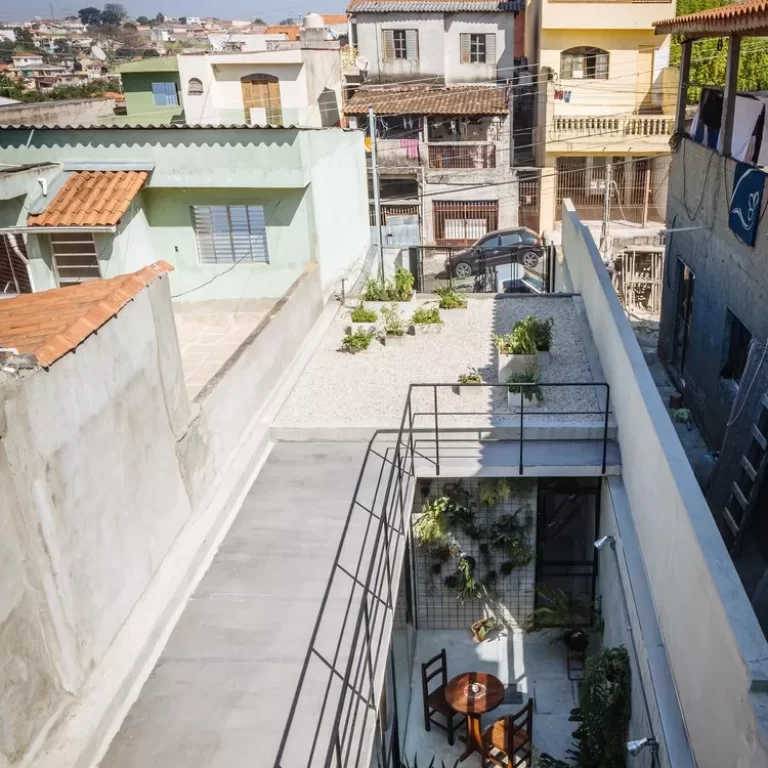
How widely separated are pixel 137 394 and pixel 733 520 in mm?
5914

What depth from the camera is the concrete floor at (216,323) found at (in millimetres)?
12961

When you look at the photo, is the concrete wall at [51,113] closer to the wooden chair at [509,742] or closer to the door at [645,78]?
the wooden chair at [509,742]

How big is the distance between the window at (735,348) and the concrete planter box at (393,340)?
4.73 m

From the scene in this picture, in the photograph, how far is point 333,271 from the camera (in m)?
14.7

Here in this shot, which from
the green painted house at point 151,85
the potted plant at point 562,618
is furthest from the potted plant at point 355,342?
the green painted house at point 151,85

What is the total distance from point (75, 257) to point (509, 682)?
9748 mm

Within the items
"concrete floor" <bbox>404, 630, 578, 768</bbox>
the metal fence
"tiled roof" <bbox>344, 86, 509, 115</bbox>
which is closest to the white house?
"tiled roof" <bbox>344, 86, 509, 115</bbox>

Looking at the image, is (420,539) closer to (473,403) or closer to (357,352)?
(473,403)

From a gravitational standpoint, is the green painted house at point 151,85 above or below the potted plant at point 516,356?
above

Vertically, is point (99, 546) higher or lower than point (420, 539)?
higher

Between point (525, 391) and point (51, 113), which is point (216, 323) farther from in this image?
point (51, 113)

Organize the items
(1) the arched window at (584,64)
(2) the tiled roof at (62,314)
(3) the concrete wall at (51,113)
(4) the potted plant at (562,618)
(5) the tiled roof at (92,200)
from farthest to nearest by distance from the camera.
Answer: (1) the arched window at (584,64) < (3) the concrete wall at (51,113) < (5) the tiled roof at (92,200) < (4) the potted plant at (562,618) < (2) the tiled roof at (62,314)

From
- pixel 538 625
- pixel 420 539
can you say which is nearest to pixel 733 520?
pixel 538 625

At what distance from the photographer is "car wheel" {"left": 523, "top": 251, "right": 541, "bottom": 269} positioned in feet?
70.0
